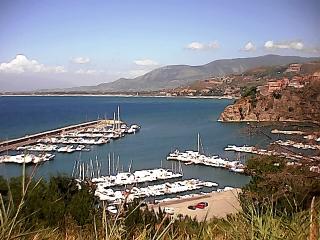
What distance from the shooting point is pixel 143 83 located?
15912 cm

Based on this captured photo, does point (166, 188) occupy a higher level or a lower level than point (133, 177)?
lower

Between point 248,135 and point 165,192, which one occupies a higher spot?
point 248,135

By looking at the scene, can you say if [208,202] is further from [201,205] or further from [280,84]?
[280,84]

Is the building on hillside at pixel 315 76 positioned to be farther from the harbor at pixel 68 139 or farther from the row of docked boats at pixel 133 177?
the harbor at pixel 68 139

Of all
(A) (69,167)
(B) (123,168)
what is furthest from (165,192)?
(A) (69,167)

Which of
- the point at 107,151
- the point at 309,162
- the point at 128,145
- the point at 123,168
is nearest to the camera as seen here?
the point at 309,162

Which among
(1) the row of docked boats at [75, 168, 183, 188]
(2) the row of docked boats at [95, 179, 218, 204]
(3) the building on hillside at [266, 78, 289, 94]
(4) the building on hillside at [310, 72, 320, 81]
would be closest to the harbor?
(1) the row of docked boats at [75, 168, 183, 188]

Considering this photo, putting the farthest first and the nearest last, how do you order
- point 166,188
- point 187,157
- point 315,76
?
1. point 187,157
2. point 166,188
3. point 315,76

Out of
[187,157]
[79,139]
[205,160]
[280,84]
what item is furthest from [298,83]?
[79,139]

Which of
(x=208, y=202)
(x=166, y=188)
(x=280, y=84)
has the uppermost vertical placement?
(x=280, y=84)

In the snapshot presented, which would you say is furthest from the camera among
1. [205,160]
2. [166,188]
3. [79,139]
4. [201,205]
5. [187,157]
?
[79,139]

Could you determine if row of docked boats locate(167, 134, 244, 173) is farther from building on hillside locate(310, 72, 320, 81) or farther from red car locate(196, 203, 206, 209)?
building on hillside locate(310, 72, 320, 81)

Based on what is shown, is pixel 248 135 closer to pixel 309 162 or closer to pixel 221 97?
pixel 309 162

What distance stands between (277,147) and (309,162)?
0.95 ft
